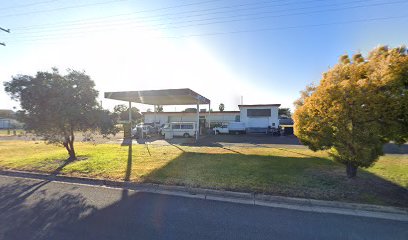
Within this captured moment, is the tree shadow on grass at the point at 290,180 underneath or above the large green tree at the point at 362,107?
underneath

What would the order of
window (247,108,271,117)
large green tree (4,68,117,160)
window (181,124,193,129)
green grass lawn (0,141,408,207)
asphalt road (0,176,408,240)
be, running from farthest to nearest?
window (247,108,271,117), window (181,124,193,129), large green tree (4,68,117,160), green grass lawn (0,141,408,207), asphalt road (0,176,408,240)

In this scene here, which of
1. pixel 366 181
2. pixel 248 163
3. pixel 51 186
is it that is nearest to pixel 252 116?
pixel 248 163

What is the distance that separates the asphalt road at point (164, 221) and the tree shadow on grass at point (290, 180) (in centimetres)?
89

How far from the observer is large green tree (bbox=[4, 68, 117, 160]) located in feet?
25.8

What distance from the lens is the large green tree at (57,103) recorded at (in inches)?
309

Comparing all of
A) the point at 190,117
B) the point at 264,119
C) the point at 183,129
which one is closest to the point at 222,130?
the point at 264,119

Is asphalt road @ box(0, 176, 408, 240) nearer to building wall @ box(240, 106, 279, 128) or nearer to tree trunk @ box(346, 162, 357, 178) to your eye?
tree trunk @ box(346, 162, 357, 178)

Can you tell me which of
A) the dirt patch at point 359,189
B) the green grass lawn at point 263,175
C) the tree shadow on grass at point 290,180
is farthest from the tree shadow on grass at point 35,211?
the dirt patch at point 359,189

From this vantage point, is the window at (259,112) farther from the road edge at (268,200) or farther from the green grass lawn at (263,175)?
the road edge at (268,200)

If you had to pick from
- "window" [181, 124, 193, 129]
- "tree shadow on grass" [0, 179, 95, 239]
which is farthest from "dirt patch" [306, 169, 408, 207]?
"window" [181, 124, 193, 129]

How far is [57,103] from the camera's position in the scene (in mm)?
7816

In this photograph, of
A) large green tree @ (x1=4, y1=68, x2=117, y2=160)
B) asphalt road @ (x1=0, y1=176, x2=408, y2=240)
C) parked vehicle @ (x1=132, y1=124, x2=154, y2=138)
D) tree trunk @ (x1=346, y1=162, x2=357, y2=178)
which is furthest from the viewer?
parked vehicle @ (x1=132, y1=124, x2=154, y2=138)

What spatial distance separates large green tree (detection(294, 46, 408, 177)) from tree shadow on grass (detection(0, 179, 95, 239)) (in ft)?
20.9

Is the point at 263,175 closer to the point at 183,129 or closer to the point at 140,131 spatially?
the point at 183,129
